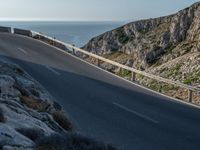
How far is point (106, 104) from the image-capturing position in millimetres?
18344

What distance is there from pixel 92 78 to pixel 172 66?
406 inches

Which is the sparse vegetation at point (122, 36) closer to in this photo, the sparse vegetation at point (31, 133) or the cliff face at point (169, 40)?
the cliff face at point (169, 40)

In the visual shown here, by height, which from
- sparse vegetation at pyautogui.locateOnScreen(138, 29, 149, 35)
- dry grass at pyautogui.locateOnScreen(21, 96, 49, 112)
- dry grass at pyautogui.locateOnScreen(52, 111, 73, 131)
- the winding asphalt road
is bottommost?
sparse vegetation at pyautogui.locateOnScreen(138, 29, 149, 35)

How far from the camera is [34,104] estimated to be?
12.3 meters

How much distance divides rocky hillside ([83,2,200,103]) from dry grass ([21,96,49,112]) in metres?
17.3

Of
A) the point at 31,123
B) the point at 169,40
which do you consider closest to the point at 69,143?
the point at 31,123

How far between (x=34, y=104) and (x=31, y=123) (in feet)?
9.05

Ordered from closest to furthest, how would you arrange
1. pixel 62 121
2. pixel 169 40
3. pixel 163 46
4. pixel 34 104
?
1. pixel 62 121
2. pixel 34 104
3. pixel 163 46
4. pixel 169 40

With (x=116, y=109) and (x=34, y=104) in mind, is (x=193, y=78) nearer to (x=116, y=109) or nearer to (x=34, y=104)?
(x=116, y=109)

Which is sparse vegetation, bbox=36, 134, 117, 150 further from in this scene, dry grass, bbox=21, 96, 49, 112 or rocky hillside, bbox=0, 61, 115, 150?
dry grass, bbox=21, 96, 49, 112

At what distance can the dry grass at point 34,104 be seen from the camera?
39.5 feet

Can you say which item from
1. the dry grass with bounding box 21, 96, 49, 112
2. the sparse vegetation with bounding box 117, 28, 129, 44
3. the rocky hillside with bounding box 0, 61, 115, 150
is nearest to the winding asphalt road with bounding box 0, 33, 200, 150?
the dry grass with bounding box 21, 96, 49, 112

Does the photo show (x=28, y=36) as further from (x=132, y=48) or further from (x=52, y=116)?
(x=52, y=116)

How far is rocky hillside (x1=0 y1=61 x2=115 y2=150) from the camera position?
A: 7.68 m
